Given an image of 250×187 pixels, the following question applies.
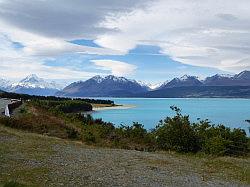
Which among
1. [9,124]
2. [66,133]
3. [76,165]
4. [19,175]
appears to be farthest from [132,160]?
[9,124]

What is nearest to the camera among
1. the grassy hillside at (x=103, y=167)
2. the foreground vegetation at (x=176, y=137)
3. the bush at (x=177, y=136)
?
the grassy hillside at (x=103, y=167)

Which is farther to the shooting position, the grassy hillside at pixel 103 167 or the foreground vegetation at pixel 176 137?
the foreground vegetation at pixel 176 137

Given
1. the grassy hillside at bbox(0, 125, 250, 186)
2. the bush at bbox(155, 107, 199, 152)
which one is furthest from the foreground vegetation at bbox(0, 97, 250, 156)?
the grassy hillside at bbox(0, 125, 250, 186)

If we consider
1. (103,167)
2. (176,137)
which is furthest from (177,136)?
(103,167)

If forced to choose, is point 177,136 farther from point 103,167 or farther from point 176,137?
point 103,167

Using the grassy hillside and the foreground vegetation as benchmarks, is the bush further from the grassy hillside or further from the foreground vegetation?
the grassy hillside

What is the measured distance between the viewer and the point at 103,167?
55.7 ft

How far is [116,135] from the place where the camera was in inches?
1156

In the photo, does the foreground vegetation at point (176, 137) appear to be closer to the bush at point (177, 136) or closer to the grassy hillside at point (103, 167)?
the bush at point (177, 136)

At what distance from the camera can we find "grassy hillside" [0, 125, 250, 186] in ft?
47.3

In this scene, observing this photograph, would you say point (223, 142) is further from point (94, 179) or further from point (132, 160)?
point (94, 179)

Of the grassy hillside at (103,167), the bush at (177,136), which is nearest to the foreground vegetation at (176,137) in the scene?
the bush at (177,136)

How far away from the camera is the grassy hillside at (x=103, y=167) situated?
14422mm

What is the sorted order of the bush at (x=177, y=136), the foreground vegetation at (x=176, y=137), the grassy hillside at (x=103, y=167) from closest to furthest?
the grassy hillside at (x=103, y=167) < the foreground vegetation at (x=176, y=137) < the bush at (x=177, y=136)
